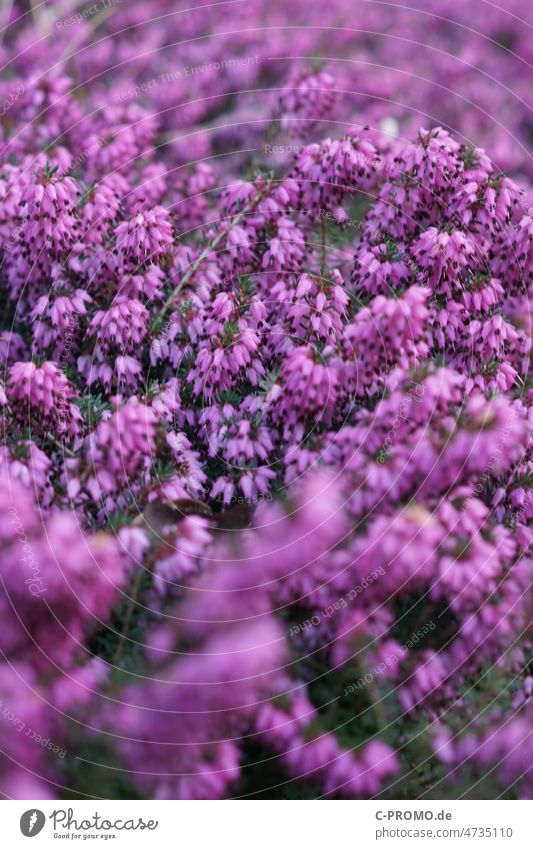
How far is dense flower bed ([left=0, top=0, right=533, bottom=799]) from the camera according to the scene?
2475mm

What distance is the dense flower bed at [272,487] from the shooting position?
247 centimetres

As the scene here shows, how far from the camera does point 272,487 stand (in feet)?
10.0

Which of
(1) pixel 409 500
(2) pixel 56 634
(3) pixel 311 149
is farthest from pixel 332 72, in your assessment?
(2) pixel 56 634

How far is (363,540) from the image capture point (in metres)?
2.63

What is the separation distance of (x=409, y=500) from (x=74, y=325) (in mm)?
1794
